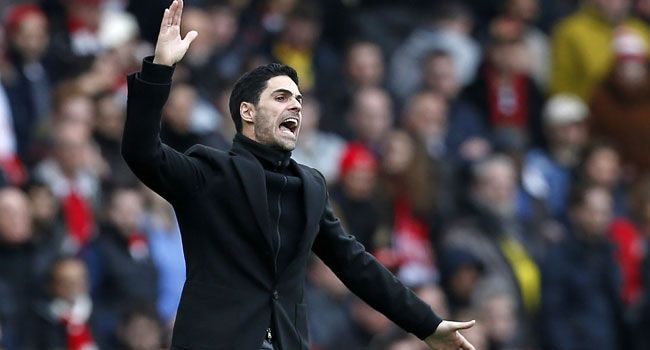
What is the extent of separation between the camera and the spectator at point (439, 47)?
38.5 feet

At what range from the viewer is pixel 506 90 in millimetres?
12070

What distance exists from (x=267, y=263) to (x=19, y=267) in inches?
141

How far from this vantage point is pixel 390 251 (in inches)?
384

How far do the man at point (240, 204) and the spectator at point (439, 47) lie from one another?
6.66m

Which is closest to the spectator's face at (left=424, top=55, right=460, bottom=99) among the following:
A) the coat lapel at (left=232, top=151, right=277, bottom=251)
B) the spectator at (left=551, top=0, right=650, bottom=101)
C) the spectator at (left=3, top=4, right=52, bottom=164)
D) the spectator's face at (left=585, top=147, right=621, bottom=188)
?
the spectator's face at (left=585, top=147, right=621, bottom=188)

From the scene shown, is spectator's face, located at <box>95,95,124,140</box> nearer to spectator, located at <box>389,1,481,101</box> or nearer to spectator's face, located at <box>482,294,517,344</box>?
spectator's face, located at <box>482,294,517,344</box>

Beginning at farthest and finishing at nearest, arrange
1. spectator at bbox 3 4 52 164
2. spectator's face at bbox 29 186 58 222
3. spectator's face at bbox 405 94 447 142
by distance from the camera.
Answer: spectator's face at bbox 405 94 447 142 → spectator at bbox 3 4 52 164 → spectator's face at bbox 29 186 58 222

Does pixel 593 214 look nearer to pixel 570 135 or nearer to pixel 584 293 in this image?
pixel 584 293

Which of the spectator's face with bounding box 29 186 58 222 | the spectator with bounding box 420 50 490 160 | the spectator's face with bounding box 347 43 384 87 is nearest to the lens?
the spectator's face with bounding box 29 186 58 222

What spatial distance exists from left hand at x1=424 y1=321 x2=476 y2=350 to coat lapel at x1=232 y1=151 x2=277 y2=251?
82cm

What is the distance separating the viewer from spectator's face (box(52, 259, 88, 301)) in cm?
808

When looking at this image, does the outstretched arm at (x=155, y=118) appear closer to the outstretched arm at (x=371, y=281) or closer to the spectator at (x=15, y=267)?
the outstretched arm at (x=371, y=281)

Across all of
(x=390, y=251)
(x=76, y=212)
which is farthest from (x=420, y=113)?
(x=76, y=212)

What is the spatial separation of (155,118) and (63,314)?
3811 millimetres
